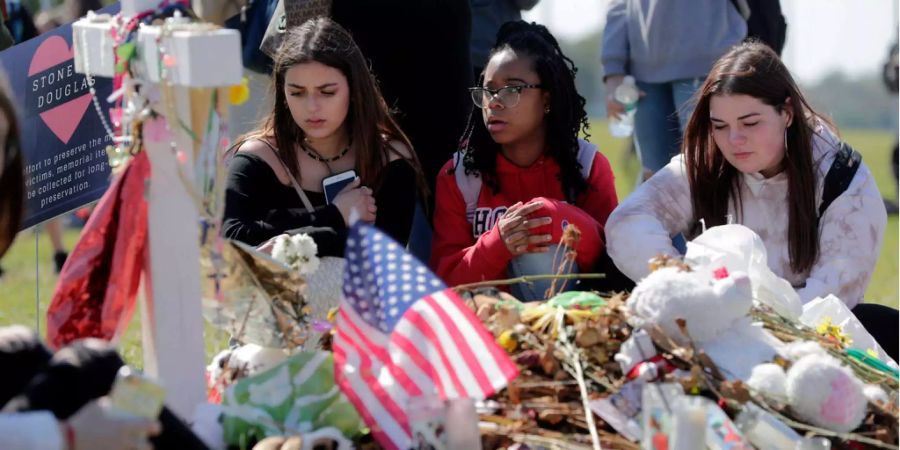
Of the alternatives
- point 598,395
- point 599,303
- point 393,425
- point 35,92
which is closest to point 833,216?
point 599,303

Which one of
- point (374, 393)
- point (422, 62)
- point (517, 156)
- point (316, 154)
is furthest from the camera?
point (422, 62)

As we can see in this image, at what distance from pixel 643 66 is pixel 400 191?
184 cm

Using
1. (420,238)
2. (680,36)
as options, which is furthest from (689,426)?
(680,36)

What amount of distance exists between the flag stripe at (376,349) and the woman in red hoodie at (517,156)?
54.3 inches

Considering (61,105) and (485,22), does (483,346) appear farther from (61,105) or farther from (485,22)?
(485,22)

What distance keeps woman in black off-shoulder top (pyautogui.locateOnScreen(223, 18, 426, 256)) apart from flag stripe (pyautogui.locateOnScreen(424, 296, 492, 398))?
1377 millimetres

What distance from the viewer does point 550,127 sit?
15.0 feet

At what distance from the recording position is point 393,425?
9.45 ft

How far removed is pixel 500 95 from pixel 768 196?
91 cm

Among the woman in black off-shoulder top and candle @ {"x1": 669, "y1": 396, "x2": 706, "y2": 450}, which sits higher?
the woman in black off-shoulder top

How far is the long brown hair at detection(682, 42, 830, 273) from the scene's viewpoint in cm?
402

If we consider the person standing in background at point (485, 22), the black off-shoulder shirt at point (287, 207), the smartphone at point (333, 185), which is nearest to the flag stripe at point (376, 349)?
the black off-shoulder shirt at point (287, 207)

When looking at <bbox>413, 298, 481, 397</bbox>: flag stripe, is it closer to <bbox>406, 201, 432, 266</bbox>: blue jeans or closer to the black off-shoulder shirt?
the black off-shoulder shirt

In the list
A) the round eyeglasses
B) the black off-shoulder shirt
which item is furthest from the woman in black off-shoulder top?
the round eyeglasses
